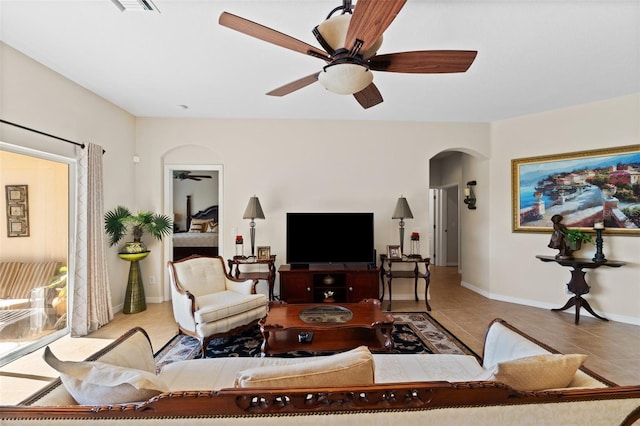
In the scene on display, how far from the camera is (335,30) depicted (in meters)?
1.62

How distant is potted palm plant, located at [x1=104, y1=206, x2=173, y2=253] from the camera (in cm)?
379

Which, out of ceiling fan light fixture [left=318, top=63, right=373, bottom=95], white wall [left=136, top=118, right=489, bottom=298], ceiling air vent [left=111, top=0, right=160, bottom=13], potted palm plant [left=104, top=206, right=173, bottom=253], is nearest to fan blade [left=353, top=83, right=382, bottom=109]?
ceiling fan light fixture [left=318, top=63, right=373, bottom=95]

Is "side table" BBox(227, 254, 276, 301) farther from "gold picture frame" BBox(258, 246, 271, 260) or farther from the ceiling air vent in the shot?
the ceiling air vent

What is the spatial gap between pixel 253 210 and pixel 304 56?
219 centimetres

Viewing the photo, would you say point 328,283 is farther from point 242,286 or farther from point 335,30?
point 335,30

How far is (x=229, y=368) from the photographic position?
1812mm

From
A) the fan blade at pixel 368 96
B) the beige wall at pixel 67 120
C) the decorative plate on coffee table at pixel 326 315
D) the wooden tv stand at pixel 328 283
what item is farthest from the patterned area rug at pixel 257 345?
the fan blade at pixel 368 96

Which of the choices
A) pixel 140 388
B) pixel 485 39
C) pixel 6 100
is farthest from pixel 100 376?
pixel 485 39

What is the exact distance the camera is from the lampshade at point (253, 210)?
4.15 meters

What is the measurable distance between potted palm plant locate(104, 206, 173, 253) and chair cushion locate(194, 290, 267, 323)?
→ 143 centimetres

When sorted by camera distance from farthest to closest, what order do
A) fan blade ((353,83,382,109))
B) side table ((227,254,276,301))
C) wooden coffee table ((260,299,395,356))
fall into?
1. side table ((227,254,276,301))
2. wooden coffee table ((260,299,395,356))
3. fan blade ((353,83,382,109))

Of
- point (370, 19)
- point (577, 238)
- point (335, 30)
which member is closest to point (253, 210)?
point (335, 30)

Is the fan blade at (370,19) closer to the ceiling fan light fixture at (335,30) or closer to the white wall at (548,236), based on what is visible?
the ceiling fan light fixture at (335,30)

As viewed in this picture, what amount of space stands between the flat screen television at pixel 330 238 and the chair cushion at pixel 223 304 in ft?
3.52
